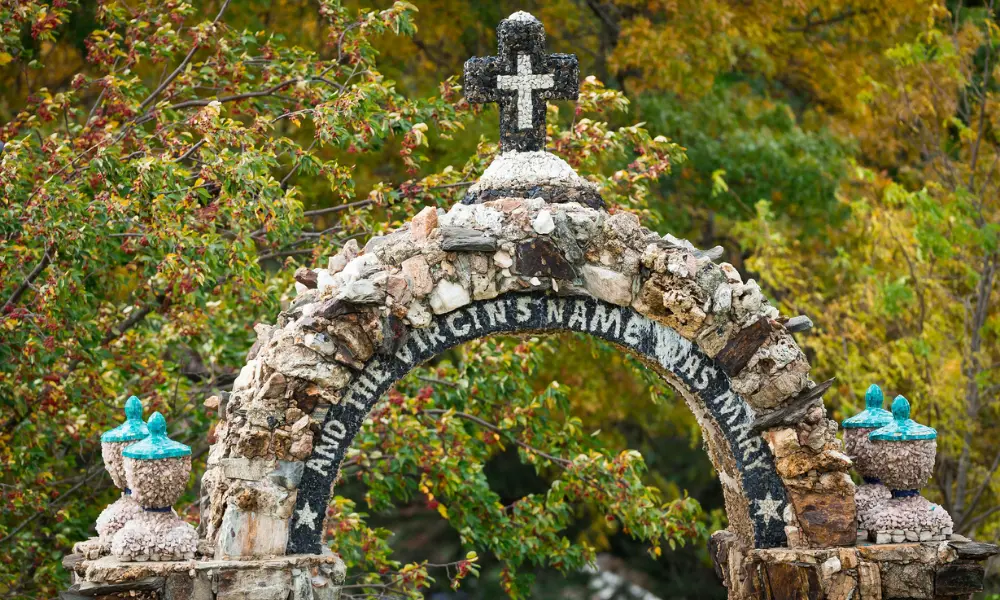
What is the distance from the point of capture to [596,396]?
17.0 m

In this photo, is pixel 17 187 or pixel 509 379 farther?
pixel 509 379

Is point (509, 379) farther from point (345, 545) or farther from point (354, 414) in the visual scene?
point (354, 414)

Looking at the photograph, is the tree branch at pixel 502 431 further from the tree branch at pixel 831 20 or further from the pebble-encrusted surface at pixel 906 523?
the tree branch at pixel 831 20

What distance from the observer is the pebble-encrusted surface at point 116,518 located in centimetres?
738

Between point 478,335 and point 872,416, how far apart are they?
2137 mm

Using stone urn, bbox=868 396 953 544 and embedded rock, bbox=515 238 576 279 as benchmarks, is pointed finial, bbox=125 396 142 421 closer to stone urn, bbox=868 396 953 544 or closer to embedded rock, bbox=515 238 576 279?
embedded rock, bbox=515 238 576 279

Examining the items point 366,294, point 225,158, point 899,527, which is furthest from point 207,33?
point 899,527

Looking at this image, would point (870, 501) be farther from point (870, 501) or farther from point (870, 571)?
point (870, 571)

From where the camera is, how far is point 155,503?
7359mm

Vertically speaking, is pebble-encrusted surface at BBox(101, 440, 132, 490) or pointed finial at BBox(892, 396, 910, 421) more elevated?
pointed finial at BBox(892, 396, 910, 421)

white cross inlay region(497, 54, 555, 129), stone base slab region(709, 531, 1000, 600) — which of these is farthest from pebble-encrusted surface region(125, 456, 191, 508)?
stone base slab region(709, 531, 1000, 600)

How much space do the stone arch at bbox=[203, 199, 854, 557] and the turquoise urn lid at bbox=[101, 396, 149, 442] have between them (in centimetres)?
43

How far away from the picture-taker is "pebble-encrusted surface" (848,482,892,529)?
25.4ft

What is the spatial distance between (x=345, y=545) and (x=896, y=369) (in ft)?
20.3
